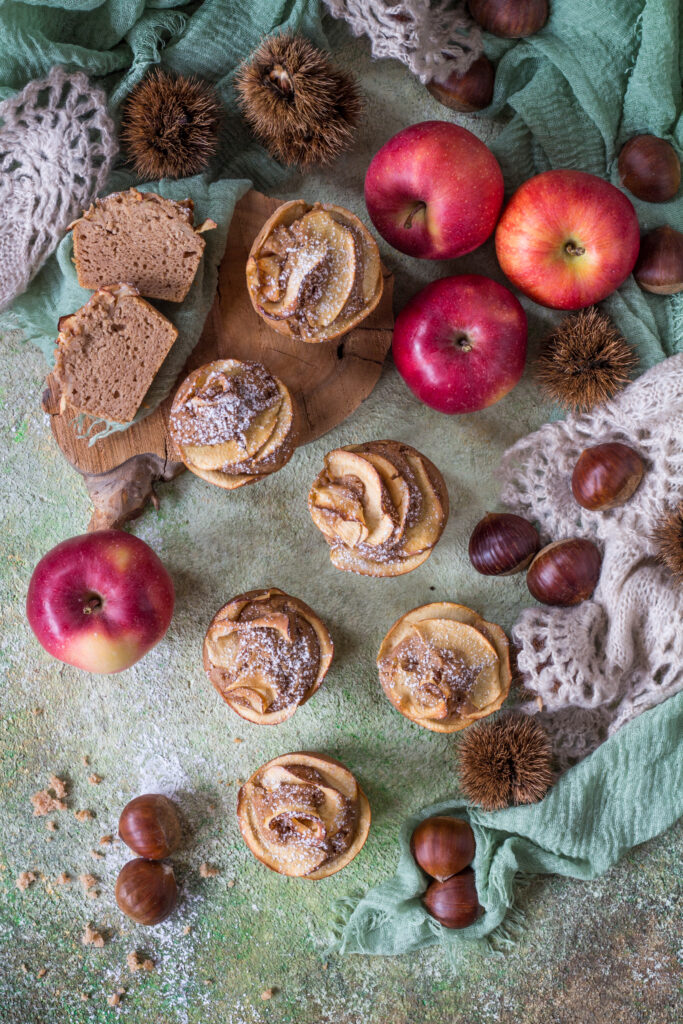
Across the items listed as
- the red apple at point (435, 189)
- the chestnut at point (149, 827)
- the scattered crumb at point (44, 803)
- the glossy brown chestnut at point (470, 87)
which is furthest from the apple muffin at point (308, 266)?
the scattered crumb at point (44, 803)

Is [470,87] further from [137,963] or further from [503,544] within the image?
[137,963]

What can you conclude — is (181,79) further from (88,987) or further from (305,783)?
(88,987)

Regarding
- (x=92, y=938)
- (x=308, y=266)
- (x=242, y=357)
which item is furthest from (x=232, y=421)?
(x=92, y=938)

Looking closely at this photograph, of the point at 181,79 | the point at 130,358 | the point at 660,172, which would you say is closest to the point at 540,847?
the point at 130,358

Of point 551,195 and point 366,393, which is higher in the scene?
point 551,195

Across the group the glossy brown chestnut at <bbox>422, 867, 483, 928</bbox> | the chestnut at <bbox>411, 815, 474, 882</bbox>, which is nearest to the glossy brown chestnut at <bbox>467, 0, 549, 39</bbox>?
the chestnut at <bbox>411, 815, 474, 882</bbox>

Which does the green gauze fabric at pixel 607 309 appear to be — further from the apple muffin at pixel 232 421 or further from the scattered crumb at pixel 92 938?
the apple muffin at pixel 232 421
